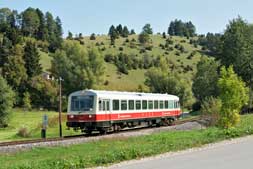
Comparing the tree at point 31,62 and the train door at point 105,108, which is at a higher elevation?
the tree at point 31,62

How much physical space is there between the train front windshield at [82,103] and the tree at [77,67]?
56000mm

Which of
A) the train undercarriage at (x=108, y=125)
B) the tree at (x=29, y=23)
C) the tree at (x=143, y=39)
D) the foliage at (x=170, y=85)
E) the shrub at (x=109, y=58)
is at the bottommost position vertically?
the train undercarriage at (x=108, y=125)

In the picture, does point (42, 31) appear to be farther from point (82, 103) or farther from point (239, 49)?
point (82, 103)

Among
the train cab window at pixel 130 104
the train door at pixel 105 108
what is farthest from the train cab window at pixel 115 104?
the train cab window at pixel 130 104

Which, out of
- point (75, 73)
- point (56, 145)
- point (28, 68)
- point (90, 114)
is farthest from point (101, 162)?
point (28, 68)

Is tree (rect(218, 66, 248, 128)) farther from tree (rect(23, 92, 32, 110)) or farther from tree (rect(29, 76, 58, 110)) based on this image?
tree (rect(29, 76, 58, 110))

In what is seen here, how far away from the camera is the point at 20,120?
72.1m

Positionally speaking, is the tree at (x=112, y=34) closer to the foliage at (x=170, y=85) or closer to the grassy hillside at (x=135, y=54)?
the grassy hillside at (x=135, y=54)

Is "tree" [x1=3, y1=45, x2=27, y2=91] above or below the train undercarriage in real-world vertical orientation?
above

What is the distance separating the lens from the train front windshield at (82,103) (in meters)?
35.1

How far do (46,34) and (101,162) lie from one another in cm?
12788

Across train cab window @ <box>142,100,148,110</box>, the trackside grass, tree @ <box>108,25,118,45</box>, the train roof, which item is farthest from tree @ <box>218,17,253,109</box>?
tree @ <box>108,25,118,45</box>

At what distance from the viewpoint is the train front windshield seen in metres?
35.1

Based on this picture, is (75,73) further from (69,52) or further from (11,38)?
(11,38)
